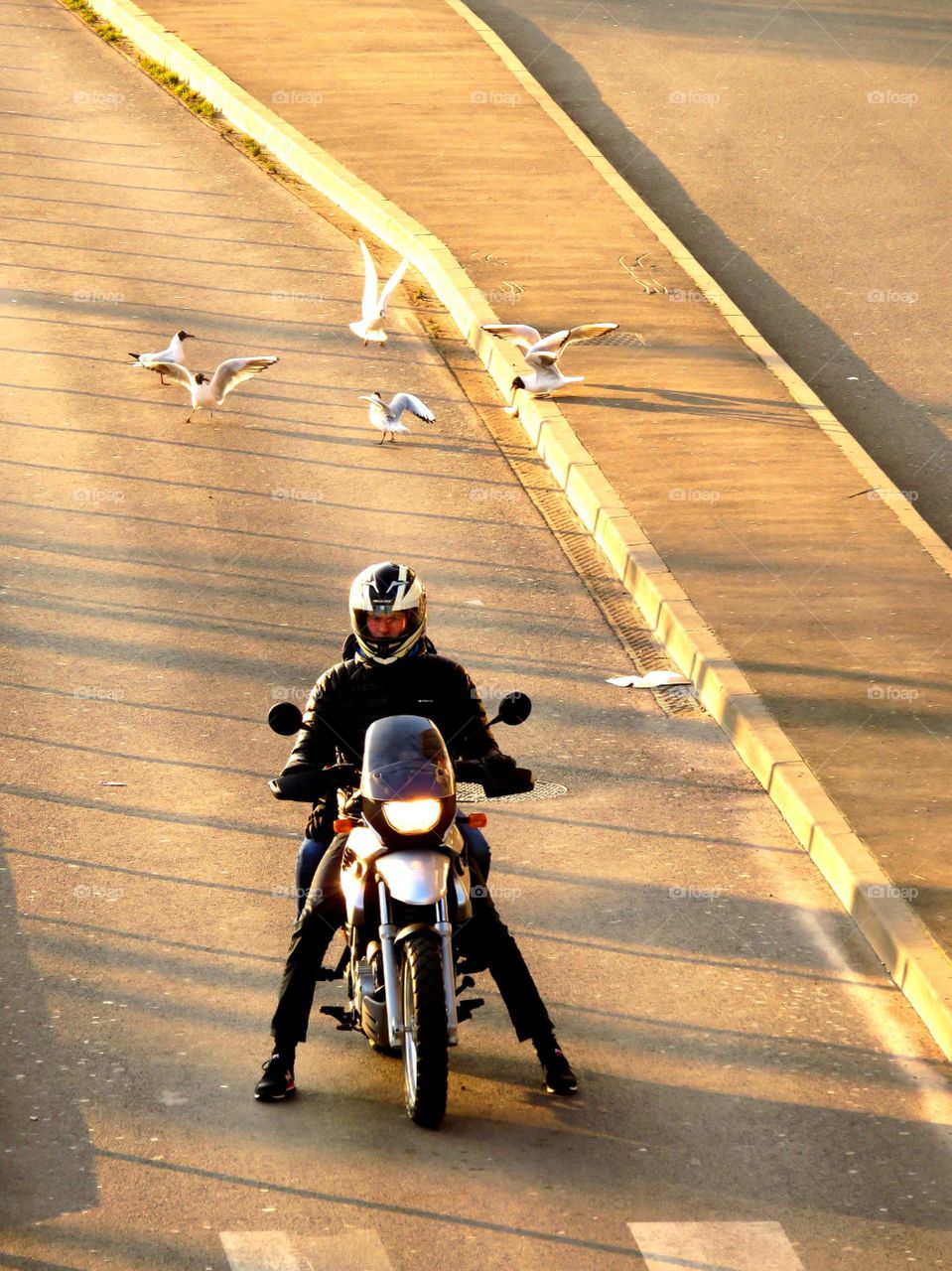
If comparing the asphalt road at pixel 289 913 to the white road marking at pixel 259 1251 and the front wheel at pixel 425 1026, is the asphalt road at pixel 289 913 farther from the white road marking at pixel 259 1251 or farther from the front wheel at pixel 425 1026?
the front wheel at pixel 425 1026

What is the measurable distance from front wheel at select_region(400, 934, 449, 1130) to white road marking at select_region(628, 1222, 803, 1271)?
0.82 metres

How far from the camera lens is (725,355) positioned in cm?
1569

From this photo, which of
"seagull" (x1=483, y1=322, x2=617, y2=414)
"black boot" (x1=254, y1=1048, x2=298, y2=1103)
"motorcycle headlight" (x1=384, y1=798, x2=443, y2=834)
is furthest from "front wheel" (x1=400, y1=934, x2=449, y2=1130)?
"seagull" (x1=483, y1=322, x2=617, y2=414)

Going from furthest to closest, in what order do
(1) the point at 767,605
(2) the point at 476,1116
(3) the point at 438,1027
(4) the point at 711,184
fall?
1. (4) the point at 711,184
2. (1) the point at 767,605
3. (2) the point at 476,1116
4. (3) the point at 438,1027

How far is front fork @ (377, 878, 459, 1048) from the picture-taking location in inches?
258

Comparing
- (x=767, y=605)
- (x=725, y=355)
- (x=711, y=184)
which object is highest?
(x=711, y=184)

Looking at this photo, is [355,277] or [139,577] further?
[355,277]

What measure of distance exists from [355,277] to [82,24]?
1016 centimetres

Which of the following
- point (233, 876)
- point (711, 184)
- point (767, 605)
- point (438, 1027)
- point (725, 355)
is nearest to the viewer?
point (438, 1027)

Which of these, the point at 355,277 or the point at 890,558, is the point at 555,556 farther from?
Result: the point at 355,277

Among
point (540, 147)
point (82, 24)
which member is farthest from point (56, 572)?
point (82, 24)

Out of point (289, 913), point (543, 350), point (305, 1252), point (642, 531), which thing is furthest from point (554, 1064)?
point (543, 350)

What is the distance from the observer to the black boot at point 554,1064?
709cm

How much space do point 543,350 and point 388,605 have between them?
788 cm
